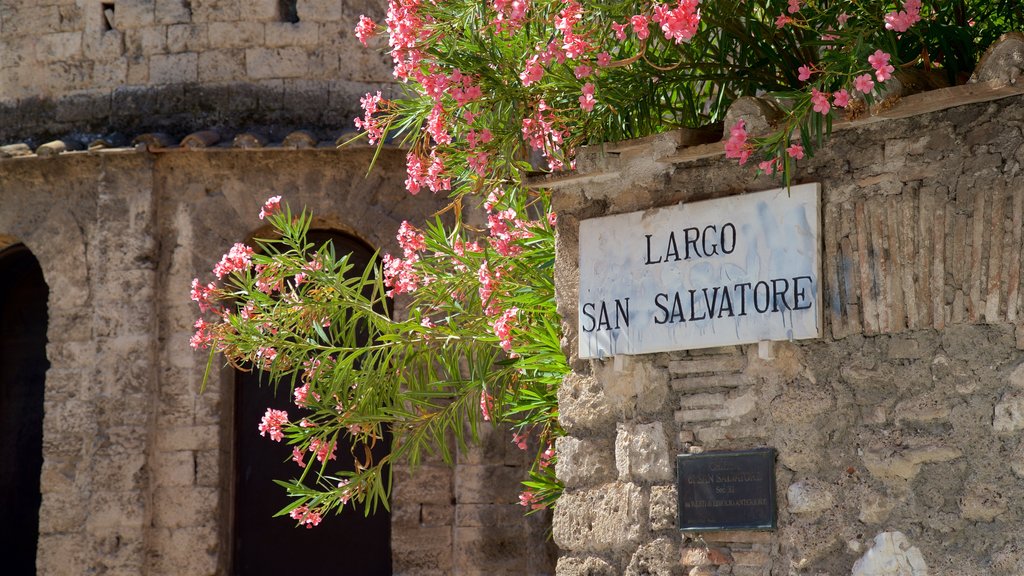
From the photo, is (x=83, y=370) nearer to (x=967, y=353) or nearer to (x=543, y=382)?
(x=543, y=382)

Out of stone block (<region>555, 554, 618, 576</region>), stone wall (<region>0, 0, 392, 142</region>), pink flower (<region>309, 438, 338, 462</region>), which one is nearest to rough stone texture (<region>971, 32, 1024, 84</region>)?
stone block (<region>555, 554, 618, 576</region>)

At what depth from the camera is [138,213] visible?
8.88 metres

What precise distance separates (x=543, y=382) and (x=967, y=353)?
188cm

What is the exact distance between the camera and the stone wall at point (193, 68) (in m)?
9.02

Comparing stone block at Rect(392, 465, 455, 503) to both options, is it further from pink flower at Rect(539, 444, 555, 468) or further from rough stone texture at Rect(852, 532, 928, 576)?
rough stone texture at Rect(852, 532, 928, 576)

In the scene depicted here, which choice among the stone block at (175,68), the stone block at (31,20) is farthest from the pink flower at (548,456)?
the stone block at (31,20)

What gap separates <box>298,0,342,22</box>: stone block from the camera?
909cm

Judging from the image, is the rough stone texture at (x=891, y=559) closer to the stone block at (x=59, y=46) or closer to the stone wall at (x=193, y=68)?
the stone wall at (x=193, y=68)

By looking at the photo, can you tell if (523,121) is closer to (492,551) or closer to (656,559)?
(656,559)

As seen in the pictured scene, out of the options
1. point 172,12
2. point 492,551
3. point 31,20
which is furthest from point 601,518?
point 31,20

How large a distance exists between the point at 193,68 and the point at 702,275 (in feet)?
18.8

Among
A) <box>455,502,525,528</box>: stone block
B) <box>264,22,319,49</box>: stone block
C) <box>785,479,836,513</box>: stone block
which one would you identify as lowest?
<box>455,502,525,528</box>: stone block

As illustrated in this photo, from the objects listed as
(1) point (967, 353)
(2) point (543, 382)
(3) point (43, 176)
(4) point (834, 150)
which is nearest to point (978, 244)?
(1) point (967, 353)

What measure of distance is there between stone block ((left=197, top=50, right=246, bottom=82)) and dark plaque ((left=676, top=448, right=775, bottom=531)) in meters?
5.69
